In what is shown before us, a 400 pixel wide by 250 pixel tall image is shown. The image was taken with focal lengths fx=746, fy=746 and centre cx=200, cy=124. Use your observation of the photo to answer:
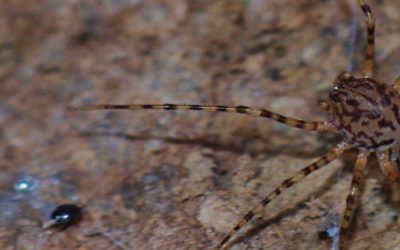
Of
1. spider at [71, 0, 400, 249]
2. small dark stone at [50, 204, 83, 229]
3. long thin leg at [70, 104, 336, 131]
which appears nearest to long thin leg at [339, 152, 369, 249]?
spider at [71, 0, 400, 249]

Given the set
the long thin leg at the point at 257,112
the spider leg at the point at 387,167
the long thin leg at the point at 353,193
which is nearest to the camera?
the long thin leg at the point at 353,193

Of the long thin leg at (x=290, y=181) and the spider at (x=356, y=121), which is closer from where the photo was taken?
the long thin leg at (x=290, y=181)

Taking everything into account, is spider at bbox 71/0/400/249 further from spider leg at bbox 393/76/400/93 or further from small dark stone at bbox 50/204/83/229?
small dark stone at bbox 50/204/83/229

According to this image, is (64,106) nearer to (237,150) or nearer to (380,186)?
(237,150)

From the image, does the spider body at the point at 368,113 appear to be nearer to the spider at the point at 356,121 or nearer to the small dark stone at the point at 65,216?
the spider at the point at 356,121

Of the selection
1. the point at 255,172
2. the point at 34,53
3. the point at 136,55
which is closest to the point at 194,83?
the point at 136,55

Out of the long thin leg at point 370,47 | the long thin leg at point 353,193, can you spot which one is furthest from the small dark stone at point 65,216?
the long thin leg at point 370,47
